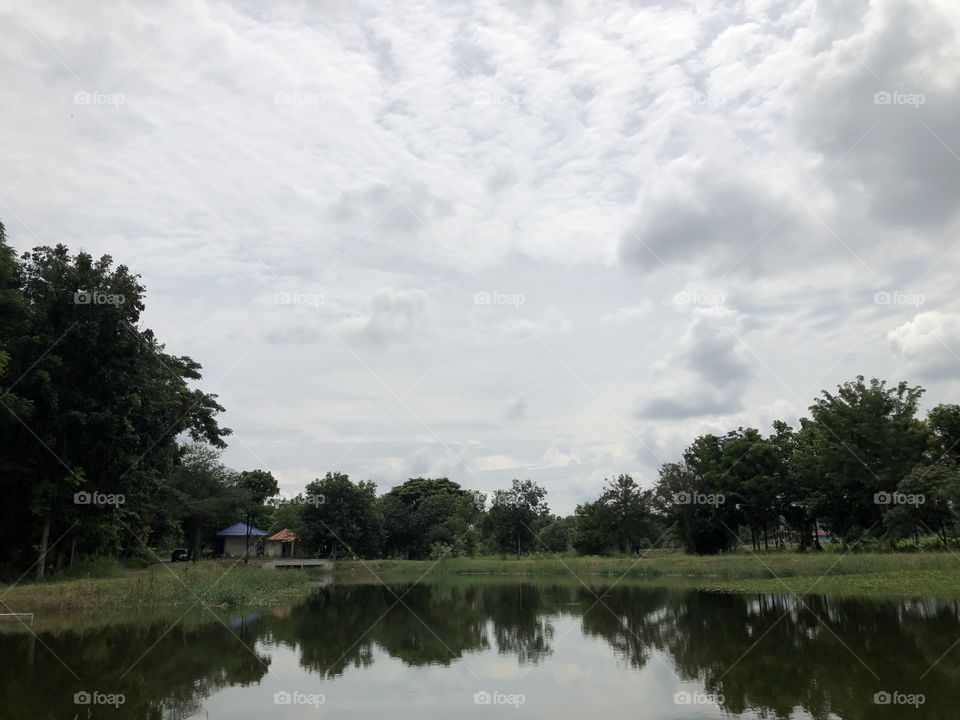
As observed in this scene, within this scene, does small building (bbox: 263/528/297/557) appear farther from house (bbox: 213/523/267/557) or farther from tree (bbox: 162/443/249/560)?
tree (bbox: 162/443/249/560)

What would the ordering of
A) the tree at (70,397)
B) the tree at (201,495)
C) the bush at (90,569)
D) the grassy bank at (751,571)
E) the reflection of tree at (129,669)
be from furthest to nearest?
the tree at (201,495)
the bush at (90,569)
the grassy bank at (751,571)
the tree at (70,397)
the reflection of tree at (129,669)

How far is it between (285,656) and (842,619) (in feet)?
53.4

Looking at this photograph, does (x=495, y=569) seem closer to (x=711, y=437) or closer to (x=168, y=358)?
(x=711, y=437)

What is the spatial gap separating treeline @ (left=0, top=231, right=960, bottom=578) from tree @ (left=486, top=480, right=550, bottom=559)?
0.55 feet

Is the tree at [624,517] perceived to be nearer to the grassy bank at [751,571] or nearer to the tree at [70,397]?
the grassy bank at [751,571]

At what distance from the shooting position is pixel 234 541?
232 feet

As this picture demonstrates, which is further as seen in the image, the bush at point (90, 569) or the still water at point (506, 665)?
the bush at point (90, 569)

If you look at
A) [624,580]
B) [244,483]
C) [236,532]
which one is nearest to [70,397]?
[624,580]

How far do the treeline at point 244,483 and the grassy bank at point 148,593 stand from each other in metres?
3.55

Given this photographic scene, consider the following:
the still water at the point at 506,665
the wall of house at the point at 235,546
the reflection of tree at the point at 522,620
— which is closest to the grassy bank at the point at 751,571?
the still water at the point at 506,665

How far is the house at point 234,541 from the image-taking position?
226ft

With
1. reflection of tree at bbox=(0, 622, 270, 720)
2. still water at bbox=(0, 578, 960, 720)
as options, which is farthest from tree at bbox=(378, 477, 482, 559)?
reflection of tree at bbox=(0, 622, 270, 720)

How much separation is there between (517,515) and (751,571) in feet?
103

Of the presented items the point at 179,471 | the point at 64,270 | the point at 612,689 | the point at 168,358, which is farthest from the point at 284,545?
the point at 612,689
